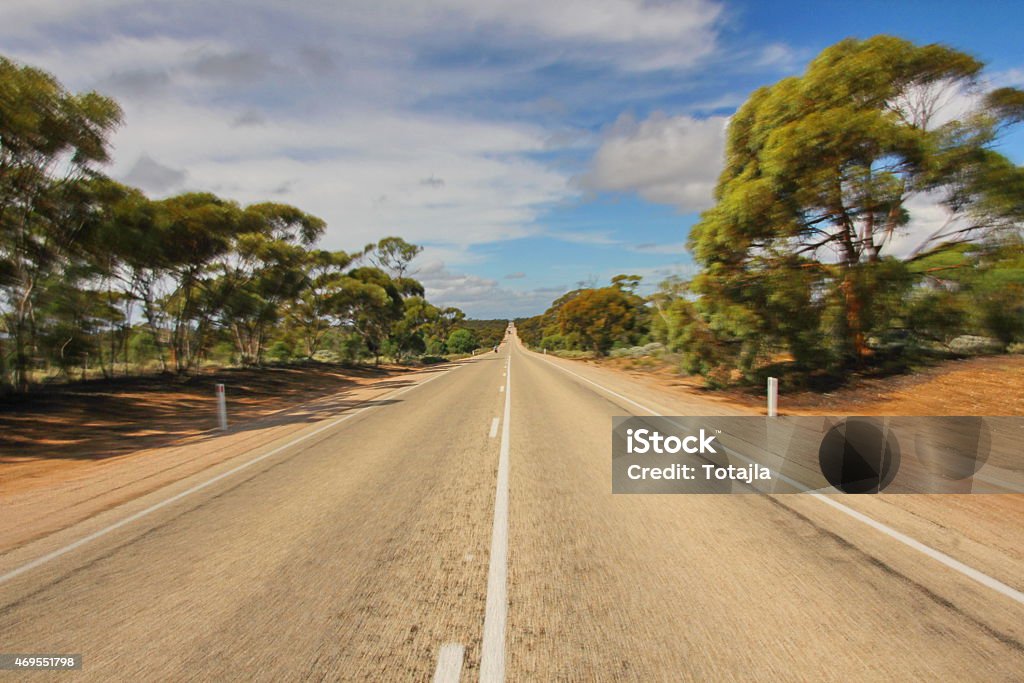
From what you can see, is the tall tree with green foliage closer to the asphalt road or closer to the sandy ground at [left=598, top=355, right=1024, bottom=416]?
the sandy ground at [left=598, top=355, right=1024, bottom=416]

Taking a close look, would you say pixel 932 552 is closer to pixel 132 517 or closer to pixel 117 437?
pixel 132 517

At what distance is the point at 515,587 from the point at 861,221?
1402 centimetres

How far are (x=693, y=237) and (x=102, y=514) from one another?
16053mm

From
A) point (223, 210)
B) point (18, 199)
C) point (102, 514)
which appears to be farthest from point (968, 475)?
point (223, 210)

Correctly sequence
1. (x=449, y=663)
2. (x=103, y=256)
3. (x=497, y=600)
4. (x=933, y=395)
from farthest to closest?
(x=103, y=256) → (x=933, y=395) → (x=497, y=600) → (x=449, y=663)

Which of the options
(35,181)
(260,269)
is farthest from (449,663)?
(260,269)

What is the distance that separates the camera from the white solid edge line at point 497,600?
262 cm

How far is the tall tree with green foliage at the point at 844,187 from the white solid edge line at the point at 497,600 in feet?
36.7

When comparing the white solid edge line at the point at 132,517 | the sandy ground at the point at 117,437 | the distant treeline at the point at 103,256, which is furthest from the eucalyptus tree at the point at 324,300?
the white solid edge line at the point at 132,517

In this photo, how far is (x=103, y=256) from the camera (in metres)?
15.5

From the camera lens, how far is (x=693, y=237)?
1609 centimetres

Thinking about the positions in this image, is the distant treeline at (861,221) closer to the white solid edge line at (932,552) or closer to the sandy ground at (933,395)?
the sandy ground at (933,395)

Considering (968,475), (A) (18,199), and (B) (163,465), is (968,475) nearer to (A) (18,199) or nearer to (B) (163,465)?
(B) (163,465)

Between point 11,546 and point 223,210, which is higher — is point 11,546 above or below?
below
